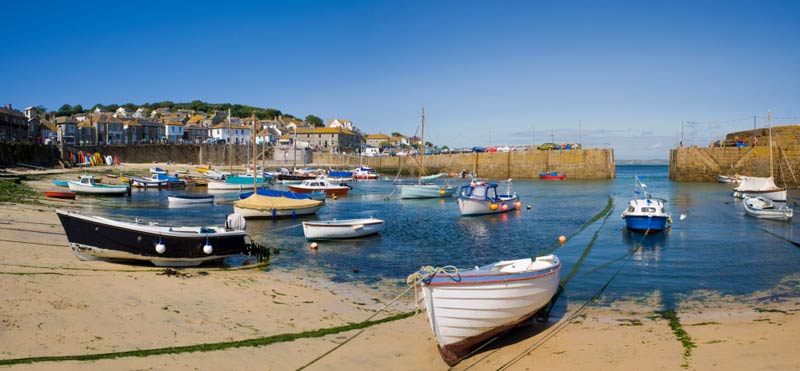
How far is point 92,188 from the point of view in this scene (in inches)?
1727

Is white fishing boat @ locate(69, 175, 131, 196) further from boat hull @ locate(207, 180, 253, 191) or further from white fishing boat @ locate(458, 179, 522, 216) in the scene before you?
white fishing boat @ locate(458, 179, 522, 216)

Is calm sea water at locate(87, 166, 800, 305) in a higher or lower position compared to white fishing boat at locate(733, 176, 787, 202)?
lower

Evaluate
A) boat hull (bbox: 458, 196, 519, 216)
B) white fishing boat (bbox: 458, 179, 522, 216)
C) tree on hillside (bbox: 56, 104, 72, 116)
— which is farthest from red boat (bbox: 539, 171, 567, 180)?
tree on hillside (bbox: 56, 104, 72, 116)

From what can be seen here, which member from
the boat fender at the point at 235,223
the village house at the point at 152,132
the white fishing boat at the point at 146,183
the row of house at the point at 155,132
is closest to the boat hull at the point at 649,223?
the boat fender at the point at 235,223

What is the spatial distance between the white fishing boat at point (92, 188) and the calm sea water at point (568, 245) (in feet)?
9.53

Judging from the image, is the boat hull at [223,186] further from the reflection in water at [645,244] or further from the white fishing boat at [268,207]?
the reflection in water at [645,244]

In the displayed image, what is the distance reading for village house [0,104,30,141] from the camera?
67750 mm

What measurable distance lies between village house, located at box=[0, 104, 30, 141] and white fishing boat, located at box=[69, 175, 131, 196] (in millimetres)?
31097

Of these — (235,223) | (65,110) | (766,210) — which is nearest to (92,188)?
(235,223)

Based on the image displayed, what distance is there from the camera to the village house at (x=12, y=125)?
222 feet

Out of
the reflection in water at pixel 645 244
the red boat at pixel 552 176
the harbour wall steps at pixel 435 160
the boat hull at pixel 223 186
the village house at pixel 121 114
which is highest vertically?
the village house at pixel 121 114

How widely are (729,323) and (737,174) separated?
64.9m

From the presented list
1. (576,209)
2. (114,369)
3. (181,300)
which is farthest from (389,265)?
(576,209)

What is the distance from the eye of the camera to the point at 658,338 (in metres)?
11.0
